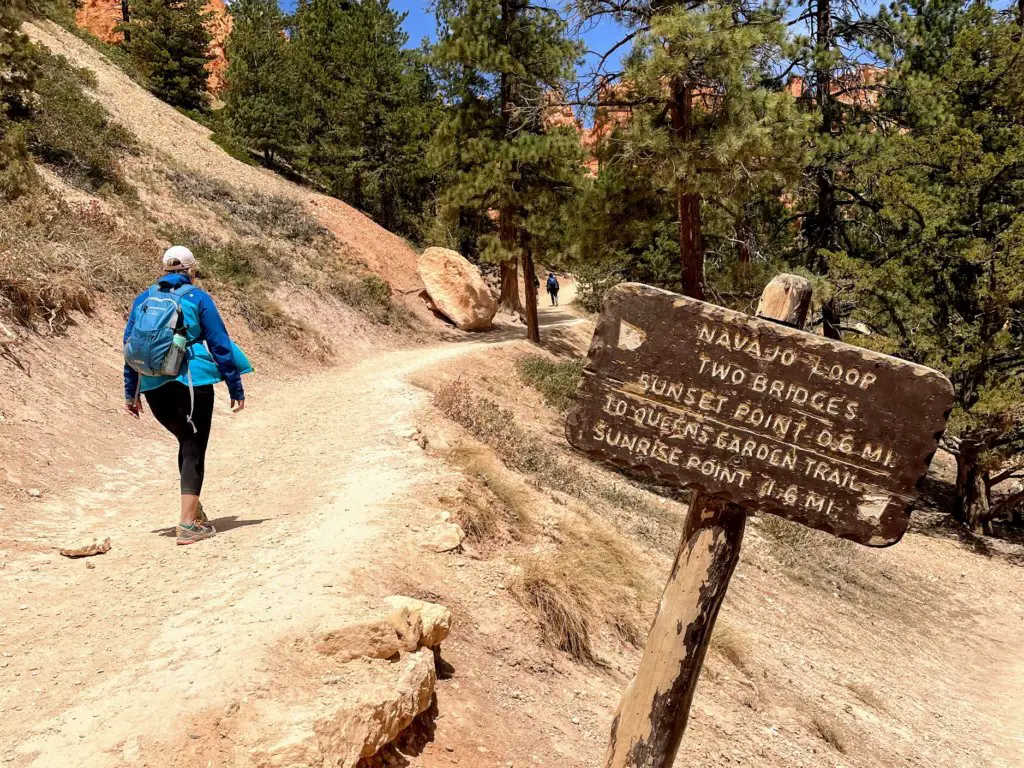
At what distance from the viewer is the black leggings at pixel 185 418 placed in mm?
4766

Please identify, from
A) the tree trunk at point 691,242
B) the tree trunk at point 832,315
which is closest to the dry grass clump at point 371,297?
the tree trunk at point 691,242

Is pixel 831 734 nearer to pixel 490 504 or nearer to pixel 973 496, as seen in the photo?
pixel 490 504

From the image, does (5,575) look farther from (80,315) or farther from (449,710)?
(80,315)

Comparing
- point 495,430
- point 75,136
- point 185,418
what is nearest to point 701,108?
point 495,430

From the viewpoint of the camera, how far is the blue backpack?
4.57m

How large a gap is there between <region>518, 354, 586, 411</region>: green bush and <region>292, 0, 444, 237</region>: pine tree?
12106 mm

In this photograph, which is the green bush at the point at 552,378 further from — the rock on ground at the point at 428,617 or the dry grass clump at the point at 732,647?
the rock on ground at the point at 428,617

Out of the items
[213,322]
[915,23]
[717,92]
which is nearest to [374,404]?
[213,322]

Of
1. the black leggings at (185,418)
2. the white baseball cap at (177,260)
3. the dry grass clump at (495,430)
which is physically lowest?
the dry grass clump at (495,430)

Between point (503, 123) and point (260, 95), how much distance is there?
15059 millimetres

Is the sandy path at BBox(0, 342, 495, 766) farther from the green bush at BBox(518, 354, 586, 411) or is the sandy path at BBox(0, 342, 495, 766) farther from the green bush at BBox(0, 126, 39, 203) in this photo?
the green bush at BBox(518, 354, 586, 411)

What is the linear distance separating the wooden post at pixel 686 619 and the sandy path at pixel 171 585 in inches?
61.3

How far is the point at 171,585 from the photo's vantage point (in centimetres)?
420

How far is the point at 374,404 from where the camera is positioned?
9.84 m
